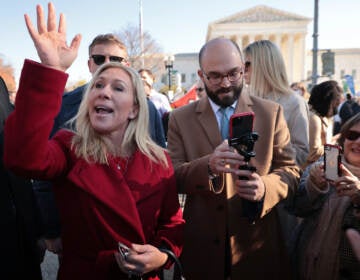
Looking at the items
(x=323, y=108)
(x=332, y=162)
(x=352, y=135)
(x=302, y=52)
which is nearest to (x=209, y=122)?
(x=332, y=162)

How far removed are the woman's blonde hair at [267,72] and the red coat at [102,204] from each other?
67.7 inches

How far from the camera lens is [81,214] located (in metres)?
1.73

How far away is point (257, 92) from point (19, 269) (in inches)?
96.7

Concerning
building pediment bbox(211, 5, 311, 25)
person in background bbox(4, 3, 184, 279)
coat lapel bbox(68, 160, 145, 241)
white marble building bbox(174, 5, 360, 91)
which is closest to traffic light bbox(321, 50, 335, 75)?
person in background bbox(4, 3, 184, 279)

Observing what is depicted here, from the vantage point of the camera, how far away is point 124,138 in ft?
6.42

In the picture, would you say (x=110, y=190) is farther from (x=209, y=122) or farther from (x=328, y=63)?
(x=328, y=63)

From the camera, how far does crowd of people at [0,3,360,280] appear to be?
1511 millimetres

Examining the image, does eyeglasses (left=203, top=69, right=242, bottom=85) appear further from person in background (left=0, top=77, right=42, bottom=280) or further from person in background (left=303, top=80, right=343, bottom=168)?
person in background (left=303, top=80, right=343, bottom=168)

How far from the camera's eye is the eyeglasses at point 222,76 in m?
2.23

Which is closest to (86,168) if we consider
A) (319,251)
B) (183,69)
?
(319,251)

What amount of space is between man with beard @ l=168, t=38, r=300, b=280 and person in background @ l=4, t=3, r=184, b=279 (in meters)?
0.34

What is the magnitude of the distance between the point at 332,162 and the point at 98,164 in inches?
51.5

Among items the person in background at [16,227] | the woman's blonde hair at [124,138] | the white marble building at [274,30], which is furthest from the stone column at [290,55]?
the person in background at [16,227]

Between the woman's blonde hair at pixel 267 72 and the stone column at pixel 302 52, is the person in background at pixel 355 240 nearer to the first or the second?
the woman's blonde hair at pixel 267 72
